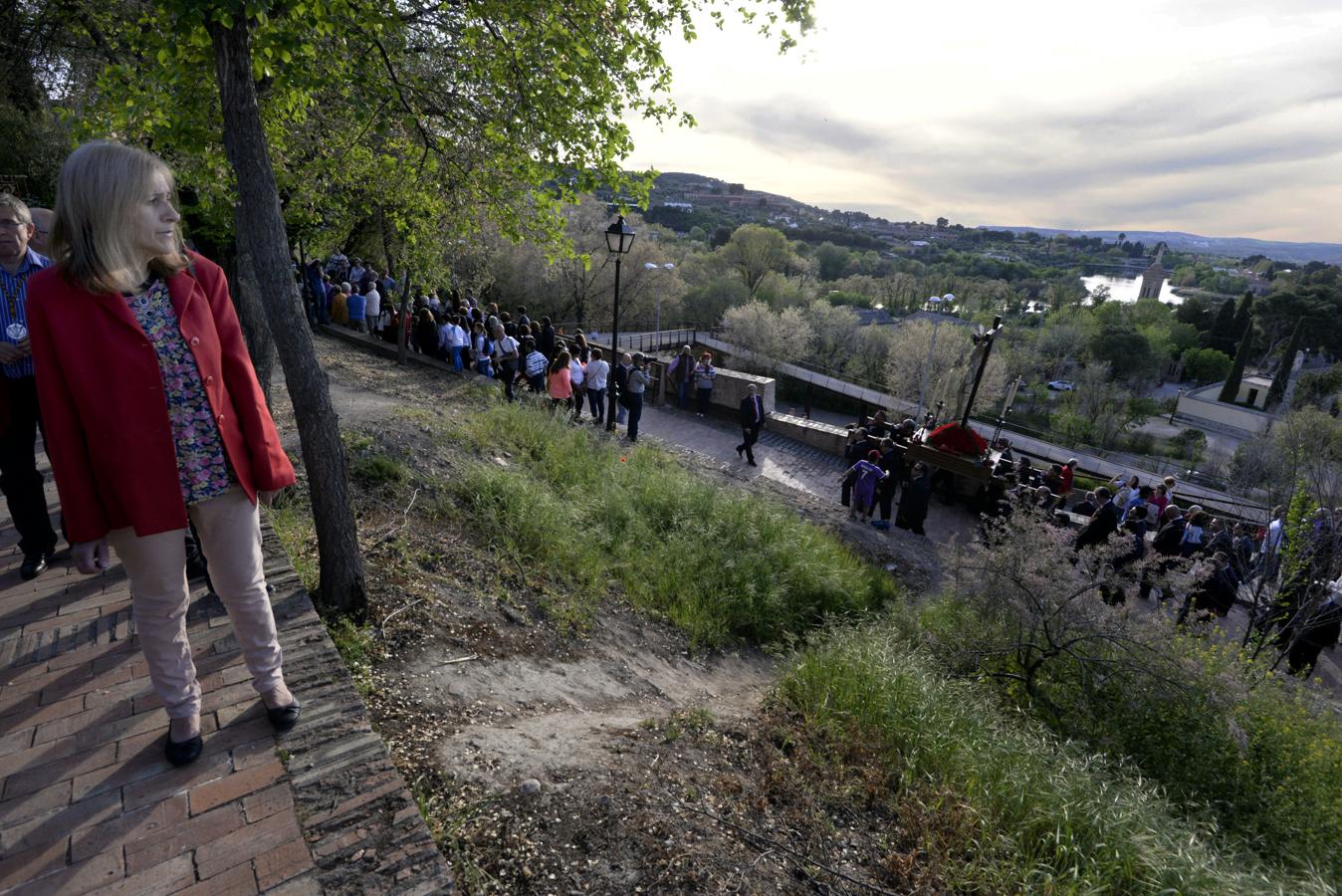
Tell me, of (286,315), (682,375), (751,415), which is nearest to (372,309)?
(682,375)

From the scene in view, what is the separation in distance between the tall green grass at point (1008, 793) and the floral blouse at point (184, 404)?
10.7 feet

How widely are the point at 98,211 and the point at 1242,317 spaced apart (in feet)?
248

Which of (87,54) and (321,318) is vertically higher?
(87,54)

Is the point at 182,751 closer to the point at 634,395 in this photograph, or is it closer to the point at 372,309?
the point at 634,395

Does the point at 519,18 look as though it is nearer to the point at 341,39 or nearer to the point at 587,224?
the point at 341,39

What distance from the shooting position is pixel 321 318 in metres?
14.6

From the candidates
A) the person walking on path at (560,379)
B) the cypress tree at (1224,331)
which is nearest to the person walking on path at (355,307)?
the person walking on path at (560,379)

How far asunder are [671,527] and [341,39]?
511cm

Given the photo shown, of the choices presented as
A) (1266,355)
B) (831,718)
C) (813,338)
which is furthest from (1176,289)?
(831,718)

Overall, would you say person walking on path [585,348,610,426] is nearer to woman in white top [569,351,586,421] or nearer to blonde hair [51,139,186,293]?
woman in white top [569,351,586,421]

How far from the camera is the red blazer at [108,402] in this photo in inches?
78.1

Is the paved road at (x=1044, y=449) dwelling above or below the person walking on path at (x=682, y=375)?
below

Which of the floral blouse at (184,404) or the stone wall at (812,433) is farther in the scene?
the stone wall at (812,433)

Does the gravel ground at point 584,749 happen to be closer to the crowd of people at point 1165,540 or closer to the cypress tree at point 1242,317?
the crowd of people at point 1165,540
